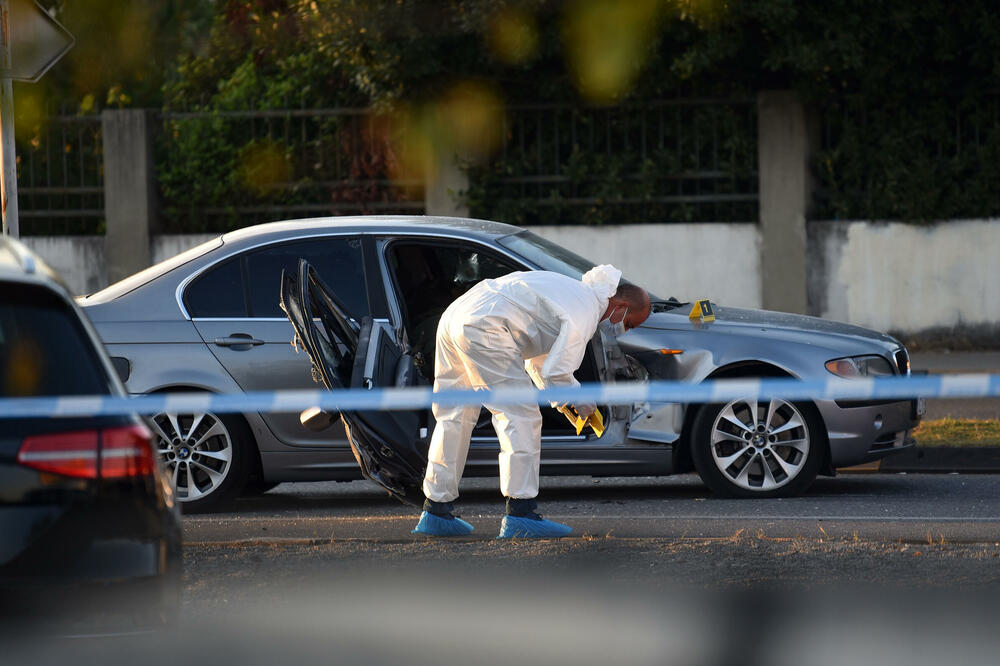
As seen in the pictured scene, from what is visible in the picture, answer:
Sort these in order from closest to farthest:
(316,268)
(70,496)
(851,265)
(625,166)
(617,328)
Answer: (70,496)
(617,328)
(316,268)
(851,265)
(625,166)

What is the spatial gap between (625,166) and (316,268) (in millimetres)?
7888

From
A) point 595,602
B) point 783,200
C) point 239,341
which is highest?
point 783,200

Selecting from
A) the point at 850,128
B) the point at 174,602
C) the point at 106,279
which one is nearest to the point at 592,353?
the point at 174,602

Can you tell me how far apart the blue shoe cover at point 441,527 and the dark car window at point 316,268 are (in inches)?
55.9

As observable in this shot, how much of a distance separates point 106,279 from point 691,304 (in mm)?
9193

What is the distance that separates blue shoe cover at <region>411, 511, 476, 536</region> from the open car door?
0.35 meters

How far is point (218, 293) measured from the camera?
8242 millimetres

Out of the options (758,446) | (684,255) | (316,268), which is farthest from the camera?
(684,255)

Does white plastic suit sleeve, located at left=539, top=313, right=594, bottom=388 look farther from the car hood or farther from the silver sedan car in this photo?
the car hood

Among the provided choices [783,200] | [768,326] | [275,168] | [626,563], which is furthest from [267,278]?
[275,168]

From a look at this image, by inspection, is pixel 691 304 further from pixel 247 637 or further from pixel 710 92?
pixel 710 92

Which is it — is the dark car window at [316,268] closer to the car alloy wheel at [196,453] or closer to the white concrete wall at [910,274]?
the car alloy wheel at [196,453]

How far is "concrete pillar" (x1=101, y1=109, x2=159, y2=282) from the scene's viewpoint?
53.0ft

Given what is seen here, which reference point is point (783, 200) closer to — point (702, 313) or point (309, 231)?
point (702, 313)
